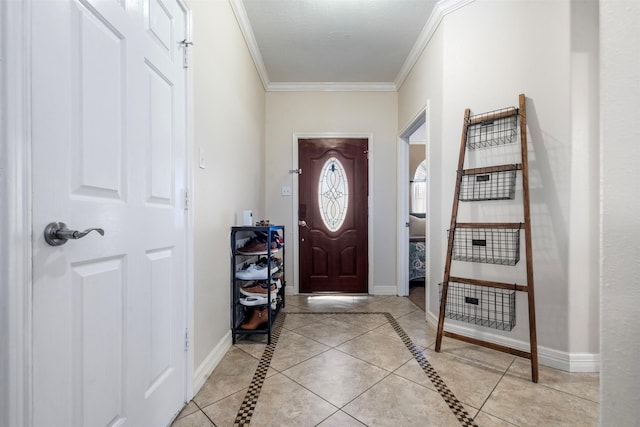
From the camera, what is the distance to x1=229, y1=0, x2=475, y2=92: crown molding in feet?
7.22

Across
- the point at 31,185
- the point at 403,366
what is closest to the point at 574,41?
the point at 403,366

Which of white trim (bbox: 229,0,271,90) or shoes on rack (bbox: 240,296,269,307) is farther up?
white trim (bbox: 229,0,271,90)

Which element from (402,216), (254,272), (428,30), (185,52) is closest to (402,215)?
(402,216)

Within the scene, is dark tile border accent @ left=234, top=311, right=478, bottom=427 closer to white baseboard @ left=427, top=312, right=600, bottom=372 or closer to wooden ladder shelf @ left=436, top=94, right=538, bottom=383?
wooden ladder shelf @ left=436, top=94, right=538, bottom=383

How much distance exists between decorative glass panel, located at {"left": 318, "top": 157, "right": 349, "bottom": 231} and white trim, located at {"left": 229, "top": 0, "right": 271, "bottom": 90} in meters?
1.26

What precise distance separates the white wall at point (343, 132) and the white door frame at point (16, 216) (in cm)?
285

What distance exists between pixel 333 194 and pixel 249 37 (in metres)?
1.88

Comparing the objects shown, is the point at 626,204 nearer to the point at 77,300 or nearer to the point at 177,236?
the point at 77,300

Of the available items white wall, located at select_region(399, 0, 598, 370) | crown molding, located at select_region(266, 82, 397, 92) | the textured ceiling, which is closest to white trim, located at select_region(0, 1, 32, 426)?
the textured ceiling

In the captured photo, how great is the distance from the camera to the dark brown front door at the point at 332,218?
3510 millimetres

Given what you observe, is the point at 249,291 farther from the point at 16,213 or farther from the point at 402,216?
the point at 402,216

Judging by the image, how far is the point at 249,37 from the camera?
8.25ft

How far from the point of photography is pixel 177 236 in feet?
4.42

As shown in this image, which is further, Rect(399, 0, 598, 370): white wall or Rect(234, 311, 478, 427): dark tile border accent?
Rect(399, 0, 598, 370): white wall
